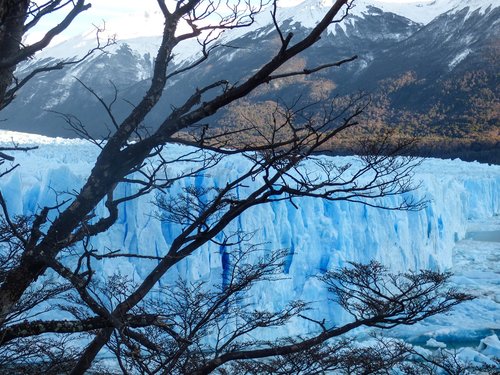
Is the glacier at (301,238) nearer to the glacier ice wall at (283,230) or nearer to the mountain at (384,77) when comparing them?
the glacier ice wall at (283,230)

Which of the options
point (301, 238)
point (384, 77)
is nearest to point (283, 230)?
point (301, 238)

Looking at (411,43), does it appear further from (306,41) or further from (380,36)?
(306,41)

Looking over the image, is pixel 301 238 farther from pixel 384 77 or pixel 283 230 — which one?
pixel 384 77

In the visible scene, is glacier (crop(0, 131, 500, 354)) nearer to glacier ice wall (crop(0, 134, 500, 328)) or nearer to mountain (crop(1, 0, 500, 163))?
glacier ice wall (crop(0, 134, 500, 328))

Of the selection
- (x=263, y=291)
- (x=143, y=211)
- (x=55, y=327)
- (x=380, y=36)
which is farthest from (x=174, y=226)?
(x=380, y=36)

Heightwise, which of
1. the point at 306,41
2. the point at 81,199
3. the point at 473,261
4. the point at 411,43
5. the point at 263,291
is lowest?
the point at 473,261
